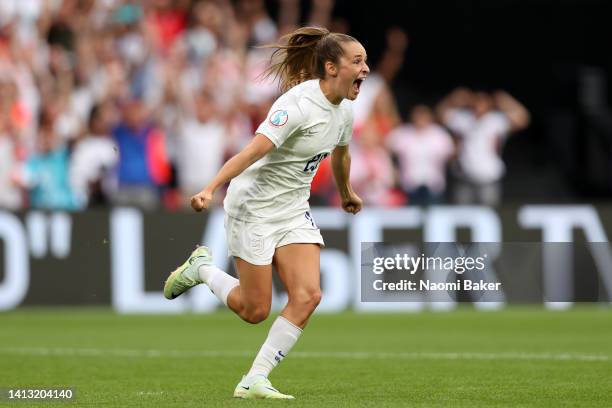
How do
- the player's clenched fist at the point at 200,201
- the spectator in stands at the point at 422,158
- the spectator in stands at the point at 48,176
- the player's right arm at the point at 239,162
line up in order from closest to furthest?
the player's clenched fist at the point at 200,201, the player's right arm at the point at 239,162, the spectator in stands at the point at 48,176, the spectator in stands at the point at 422,158

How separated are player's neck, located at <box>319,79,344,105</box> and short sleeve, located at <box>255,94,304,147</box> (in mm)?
222

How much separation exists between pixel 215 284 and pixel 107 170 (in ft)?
29.1

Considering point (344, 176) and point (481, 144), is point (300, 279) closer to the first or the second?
point (344, 176)

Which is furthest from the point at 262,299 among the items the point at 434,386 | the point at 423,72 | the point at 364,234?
the point at 423,72

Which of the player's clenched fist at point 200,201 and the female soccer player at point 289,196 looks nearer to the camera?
the player's clenched fist at point 200,201

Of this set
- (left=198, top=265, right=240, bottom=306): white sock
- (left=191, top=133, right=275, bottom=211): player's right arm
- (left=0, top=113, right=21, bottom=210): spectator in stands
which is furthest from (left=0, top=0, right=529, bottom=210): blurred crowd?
(left=191, top=133, right=275, bottom=211): player's right arm

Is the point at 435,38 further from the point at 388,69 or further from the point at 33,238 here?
the point at 33,238

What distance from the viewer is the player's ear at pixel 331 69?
839 cm

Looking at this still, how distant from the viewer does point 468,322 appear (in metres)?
15.3

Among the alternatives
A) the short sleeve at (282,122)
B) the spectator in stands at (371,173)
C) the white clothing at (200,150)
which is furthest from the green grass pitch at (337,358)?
the spectator in stands at (371,173)

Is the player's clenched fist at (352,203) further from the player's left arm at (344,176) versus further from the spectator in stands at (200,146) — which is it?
the spectator in stands at (200,146)

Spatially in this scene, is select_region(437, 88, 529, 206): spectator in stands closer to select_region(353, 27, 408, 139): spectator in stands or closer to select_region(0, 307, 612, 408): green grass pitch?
select_region(353, 27, 408, 139): spectator in stands

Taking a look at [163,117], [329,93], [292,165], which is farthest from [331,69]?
[163,117]

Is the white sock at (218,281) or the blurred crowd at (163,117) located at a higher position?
the blurred crowd at (163,117)
